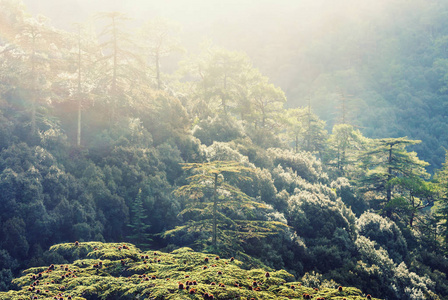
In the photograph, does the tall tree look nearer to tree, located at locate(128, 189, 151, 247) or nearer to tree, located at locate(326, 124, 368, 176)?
tree, located at locate(128, 189, 151, 247)

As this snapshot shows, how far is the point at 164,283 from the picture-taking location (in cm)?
549

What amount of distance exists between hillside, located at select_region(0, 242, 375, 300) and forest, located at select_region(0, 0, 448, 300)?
4cm

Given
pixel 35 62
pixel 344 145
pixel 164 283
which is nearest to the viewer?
pixel 164 283

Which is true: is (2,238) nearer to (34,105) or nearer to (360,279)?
(34,105)

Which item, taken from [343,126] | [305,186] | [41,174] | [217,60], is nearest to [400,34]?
[343,126]

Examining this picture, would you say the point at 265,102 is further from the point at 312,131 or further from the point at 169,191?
the point at 169,191

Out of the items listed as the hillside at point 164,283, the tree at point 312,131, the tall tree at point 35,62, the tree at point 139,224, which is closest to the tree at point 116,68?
the tall tree at point 35,62

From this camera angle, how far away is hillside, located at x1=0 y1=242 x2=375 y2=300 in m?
5.17

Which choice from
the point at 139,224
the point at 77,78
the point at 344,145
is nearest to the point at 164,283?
the point at 139,224

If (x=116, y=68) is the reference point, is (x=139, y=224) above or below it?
below

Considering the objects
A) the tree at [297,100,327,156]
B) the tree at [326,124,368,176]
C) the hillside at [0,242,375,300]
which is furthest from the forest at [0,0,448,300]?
the tree at [297,100,327,156]

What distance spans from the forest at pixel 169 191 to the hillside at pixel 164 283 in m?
0.04

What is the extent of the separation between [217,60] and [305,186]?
59.1ft

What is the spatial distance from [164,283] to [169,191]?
12811 millimetres
